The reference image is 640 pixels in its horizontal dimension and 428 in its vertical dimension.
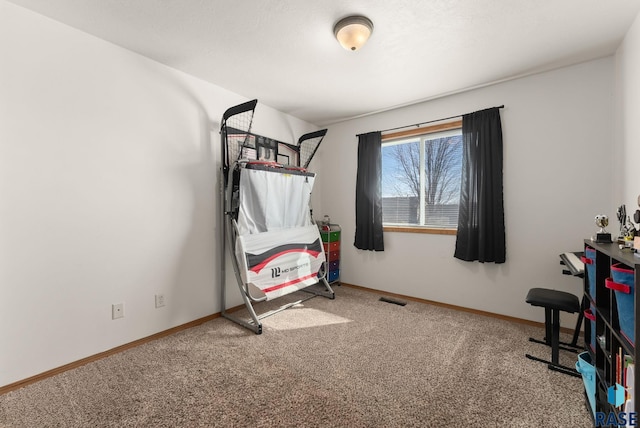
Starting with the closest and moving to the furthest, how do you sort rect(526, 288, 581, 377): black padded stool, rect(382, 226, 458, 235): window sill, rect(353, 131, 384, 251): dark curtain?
rect(526, 288, 581, 377): black padded stool → rect(382, 226, 458, 235): window sill → rect(353, 131, 384, 251): dark curtain

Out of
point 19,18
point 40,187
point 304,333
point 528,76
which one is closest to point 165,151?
point 40,187

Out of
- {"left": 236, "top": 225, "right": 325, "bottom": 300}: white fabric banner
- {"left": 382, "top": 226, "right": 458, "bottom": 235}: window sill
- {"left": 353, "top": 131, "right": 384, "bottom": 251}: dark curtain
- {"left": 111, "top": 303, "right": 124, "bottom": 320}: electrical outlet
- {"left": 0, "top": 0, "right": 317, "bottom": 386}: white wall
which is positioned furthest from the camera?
{"left": 353, "top": 131, "right": 384, "bottom": 251}: dark curtain

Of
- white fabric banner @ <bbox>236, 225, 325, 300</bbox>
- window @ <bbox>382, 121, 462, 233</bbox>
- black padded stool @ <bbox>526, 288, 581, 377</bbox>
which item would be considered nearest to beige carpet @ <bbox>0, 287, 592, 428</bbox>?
black padded stool @ <bbox>526, 288, 581, 377</bbox>

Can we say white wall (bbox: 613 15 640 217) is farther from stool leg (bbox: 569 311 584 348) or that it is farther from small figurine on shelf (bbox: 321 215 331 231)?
small figurine on shelf (bbox: 321 215 331 231)

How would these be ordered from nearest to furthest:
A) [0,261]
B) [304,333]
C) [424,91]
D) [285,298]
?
[0,261]
[304,333]
[424,91]
[285,298]

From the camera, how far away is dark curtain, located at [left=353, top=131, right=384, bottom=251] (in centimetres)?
363

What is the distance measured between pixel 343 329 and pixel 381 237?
1.41m

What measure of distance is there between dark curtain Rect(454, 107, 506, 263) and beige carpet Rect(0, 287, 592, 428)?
0.79 metres

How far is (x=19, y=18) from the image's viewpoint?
1767 millimetres

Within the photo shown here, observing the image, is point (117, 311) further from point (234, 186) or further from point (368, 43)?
point (368, 43)

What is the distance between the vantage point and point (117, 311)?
2.18 metres

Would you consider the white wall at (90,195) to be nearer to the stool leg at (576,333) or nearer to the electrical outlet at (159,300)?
the electrical outlet at (159,300)

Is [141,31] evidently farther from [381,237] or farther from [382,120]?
[381,237]

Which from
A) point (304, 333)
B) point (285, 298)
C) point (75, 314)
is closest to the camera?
point (75, 314)
